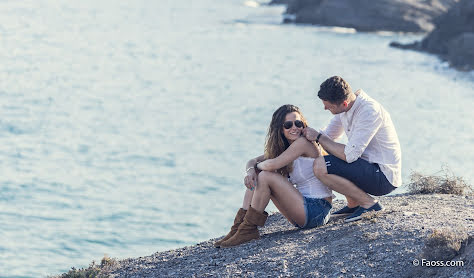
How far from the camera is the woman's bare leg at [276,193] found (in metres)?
7.24

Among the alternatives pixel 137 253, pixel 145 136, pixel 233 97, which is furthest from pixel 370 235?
pixel 233 97

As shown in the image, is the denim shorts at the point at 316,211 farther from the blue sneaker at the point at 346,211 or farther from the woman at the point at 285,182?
the blue sneaker at the point at 346,211

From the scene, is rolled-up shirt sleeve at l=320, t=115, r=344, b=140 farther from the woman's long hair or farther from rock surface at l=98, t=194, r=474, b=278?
rock surface at l=98, t=194, r=474, b=278

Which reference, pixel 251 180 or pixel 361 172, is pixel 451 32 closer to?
pixel 361 172

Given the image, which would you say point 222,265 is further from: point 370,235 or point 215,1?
point 215,1

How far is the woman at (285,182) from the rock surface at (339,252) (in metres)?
0.19

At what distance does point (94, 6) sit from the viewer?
2896 inches

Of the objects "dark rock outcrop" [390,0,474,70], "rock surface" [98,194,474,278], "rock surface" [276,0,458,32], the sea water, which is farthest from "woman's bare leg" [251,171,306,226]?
"rock surface" [276,0,458,32]

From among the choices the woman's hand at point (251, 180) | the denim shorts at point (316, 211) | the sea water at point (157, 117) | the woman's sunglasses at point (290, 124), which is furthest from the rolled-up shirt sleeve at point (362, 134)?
the sea water at point (157, 117)

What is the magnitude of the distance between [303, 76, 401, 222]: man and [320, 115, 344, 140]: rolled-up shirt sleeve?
0.19 meters

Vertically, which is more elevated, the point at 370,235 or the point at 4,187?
the point at 370,235

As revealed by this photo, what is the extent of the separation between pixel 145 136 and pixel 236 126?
4.10 meters

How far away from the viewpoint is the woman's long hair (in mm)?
7320

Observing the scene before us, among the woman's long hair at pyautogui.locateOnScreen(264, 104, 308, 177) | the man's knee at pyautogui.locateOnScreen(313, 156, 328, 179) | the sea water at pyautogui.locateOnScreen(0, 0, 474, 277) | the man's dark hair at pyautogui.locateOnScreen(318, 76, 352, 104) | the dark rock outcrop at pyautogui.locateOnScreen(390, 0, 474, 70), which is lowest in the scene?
the sea water at pyautogui.locateOnScreen(0, 0, 474, 277)
